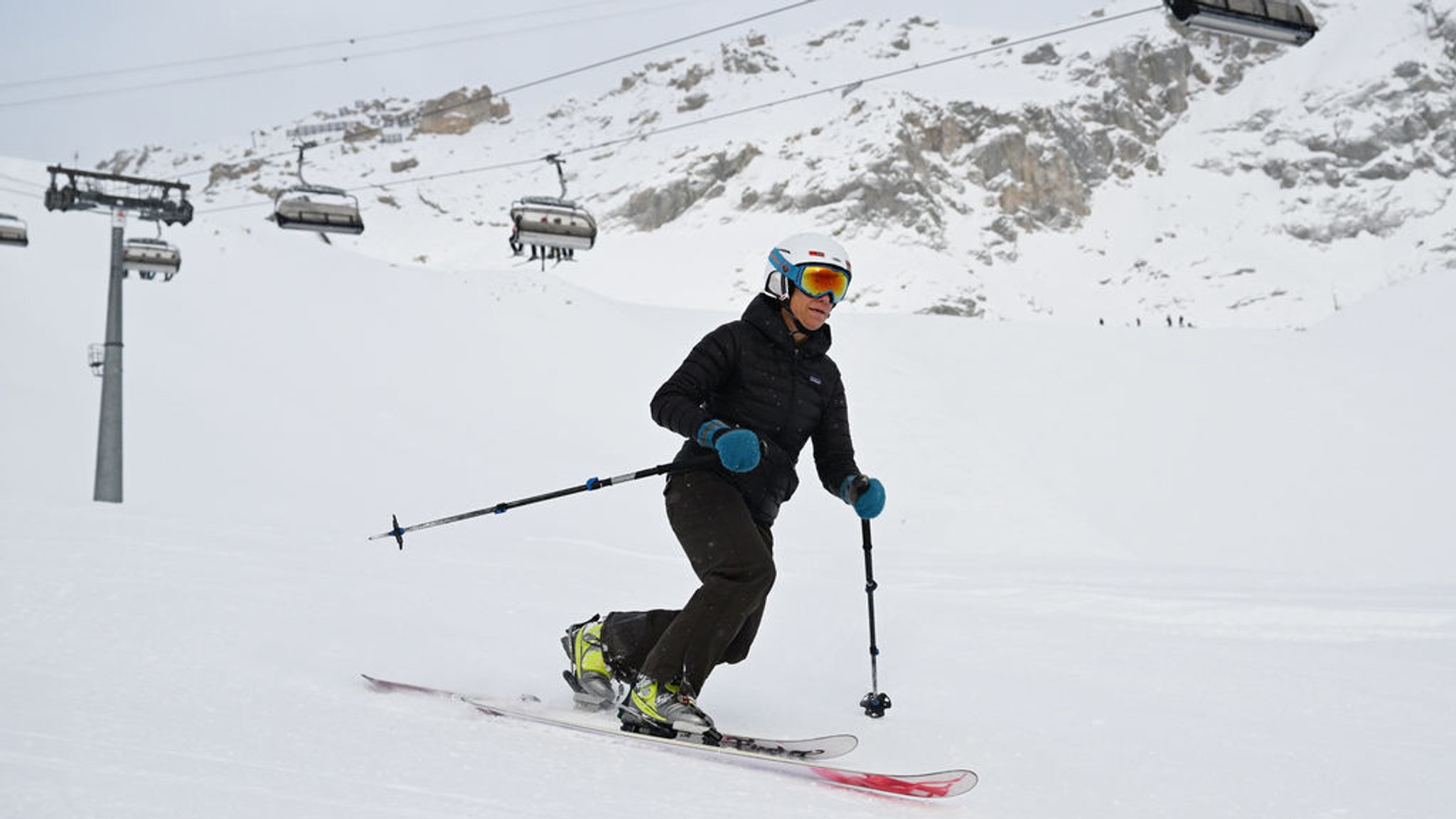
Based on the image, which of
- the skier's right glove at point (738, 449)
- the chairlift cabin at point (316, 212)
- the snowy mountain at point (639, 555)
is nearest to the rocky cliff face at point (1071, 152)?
the snowy mountain at point (639, 555)

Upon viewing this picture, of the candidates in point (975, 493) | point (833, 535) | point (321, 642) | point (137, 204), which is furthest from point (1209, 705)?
point (137, 204)

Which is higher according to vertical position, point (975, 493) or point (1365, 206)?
point (1365, 206)

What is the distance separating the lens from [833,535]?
48.4 feet

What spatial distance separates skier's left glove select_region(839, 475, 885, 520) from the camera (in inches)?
165

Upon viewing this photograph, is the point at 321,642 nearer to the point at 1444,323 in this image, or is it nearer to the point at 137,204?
the point at 137,204

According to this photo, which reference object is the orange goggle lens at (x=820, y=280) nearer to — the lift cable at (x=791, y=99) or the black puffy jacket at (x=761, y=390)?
the black puffy jacket at (x=761, y=390)

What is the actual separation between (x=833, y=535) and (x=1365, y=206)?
11131cm

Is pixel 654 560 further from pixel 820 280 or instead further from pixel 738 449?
pixel 738 449

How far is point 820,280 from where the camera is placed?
398 cm

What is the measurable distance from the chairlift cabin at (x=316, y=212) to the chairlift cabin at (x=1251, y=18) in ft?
49.3

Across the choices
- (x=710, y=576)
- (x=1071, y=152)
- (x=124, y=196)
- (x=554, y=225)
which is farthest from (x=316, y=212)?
(x=1071, y=152)

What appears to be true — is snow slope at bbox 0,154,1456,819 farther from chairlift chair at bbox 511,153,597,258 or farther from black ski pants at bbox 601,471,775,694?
chairlift chair at bbox 511,153,597,258

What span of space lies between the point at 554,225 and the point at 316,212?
492 cm

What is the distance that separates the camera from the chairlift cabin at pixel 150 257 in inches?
816
